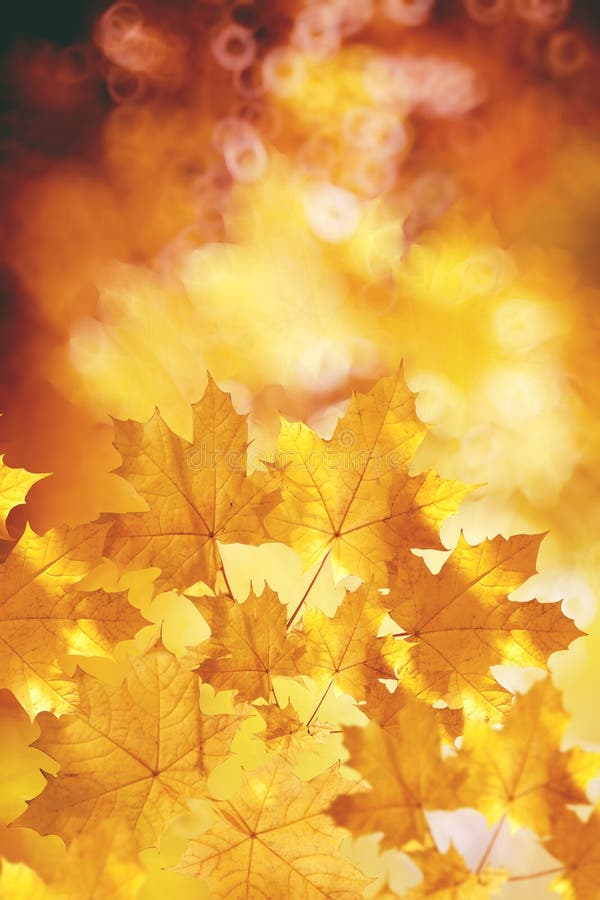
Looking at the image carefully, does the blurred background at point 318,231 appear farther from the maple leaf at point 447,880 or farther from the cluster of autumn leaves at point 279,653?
the maple leaf at point 447,880

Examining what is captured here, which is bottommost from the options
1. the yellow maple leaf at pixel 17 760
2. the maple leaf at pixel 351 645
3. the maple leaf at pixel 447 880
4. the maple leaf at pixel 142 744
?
the yellow maple leaf at pixel 17 760

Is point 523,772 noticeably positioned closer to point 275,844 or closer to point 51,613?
point 275,844

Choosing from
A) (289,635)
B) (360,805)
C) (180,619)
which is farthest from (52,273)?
(360,805)

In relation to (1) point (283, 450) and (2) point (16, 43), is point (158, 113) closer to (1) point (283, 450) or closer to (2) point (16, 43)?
(2) point (16, 43)

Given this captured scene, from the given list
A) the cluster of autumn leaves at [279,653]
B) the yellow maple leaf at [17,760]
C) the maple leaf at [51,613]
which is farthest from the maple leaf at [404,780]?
the yellow maple leaf at [17,760]

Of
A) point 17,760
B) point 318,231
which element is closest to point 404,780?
point 17,760

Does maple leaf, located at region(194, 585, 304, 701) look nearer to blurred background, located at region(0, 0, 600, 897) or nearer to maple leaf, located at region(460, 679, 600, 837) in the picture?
maple leaf, located at region(460, 679, 600, 837)

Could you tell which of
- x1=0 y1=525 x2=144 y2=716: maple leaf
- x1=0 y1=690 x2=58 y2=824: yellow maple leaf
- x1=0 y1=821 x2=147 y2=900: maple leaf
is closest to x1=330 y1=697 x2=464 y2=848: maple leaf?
x1=0 y1=821 x2=147 y2=900: maple leaf
